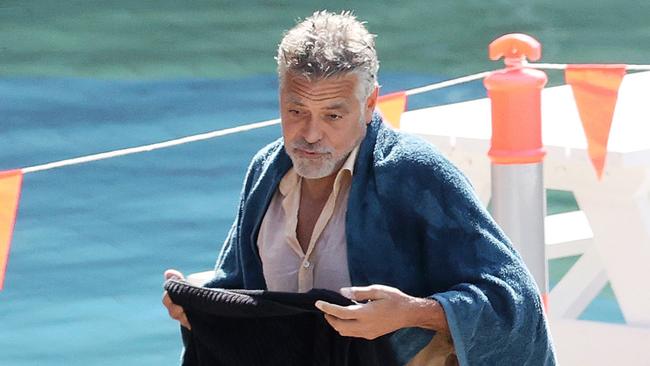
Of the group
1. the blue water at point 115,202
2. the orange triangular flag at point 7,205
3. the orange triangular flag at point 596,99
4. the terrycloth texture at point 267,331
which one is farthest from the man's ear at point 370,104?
the blue water at point 115,202

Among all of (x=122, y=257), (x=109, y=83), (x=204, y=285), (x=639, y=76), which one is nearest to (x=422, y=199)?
(x=204, y=285)

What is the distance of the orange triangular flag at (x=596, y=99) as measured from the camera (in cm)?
427

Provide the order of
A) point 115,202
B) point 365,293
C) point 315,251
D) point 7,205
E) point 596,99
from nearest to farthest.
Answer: point 365,293 → point 315,251 → point 7,205 → point 596,99 → point 115,202

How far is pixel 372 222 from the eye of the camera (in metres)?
2.46

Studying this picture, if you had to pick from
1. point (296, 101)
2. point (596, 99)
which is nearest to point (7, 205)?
point (596, 99)

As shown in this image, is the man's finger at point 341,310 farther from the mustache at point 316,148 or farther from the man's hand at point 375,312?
the mustache at point 316,148

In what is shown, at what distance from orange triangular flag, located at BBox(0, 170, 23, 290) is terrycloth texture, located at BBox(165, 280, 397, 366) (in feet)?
4.96

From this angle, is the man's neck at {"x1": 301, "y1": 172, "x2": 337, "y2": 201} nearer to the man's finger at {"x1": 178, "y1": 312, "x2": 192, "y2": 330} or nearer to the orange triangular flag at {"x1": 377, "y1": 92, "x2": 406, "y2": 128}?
the man's finger at {"x1": 178, "y1": 312, "x2": 192, "y2": 330}

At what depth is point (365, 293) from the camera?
2289 mm

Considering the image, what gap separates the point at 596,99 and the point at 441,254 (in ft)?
6.63

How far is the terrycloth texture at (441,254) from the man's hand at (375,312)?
5cm

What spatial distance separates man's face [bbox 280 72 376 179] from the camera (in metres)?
2.45

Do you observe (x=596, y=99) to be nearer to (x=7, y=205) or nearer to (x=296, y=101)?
(x=7, y=205)

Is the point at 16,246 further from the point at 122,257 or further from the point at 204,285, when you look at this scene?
the point at 204,285
